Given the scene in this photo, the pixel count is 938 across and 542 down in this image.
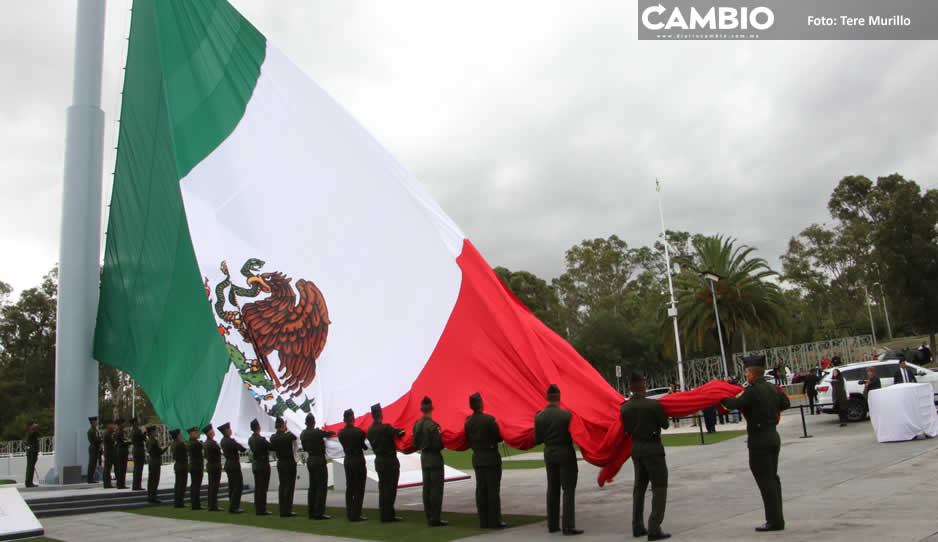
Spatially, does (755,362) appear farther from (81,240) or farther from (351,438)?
(81,240)

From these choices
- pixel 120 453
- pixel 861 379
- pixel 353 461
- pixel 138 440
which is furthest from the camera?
pixel 861 379

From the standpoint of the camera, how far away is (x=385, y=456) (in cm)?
1017

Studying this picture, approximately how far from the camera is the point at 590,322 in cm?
5084

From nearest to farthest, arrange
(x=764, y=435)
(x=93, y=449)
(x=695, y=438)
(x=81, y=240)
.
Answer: (x=764, y=435) → (x=93, y=449) → (x=81, y=240) → (x=695, y=438)

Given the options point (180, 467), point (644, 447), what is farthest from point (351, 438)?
point (180, 467)

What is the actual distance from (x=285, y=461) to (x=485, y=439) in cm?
473

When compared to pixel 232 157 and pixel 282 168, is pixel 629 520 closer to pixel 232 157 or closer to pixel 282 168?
pixel 282 168

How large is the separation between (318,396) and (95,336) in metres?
12.7

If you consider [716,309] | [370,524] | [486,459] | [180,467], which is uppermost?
[716,309]

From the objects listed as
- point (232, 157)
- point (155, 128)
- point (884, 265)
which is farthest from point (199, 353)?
point (884, 265)

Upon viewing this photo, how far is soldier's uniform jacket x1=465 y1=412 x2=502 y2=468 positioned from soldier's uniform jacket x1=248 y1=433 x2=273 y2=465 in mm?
5105

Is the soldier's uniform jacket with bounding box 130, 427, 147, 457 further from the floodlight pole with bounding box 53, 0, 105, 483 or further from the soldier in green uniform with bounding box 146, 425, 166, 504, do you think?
the floodlight pole with bounding box 53, 0, 105, 483

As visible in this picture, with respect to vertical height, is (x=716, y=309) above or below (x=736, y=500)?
above

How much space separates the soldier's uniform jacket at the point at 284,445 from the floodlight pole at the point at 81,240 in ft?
37.3
